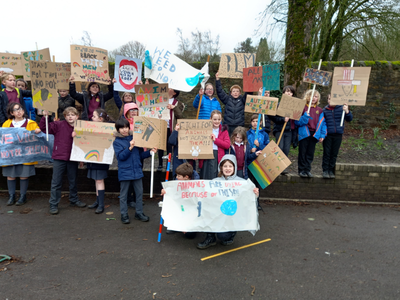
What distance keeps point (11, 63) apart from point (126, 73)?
306 centimetres

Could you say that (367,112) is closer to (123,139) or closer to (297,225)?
(297,225)

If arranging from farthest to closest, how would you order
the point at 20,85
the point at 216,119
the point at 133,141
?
the point at 20,85 → the point at 216,119 → the point at 133,141

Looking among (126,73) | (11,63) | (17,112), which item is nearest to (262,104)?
(126,73)

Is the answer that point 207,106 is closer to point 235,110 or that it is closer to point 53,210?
point 235,110

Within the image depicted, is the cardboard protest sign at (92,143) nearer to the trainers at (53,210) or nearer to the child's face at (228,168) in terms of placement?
the trainers at (53,210)

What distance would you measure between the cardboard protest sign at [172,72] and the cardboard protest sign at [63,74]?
168 cm

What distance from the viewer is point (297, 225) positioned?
4.54m

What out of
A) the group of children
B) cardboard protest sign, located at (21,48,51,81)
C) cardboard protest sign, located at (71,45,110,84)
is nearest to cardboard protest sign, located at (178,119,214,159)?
the group of children

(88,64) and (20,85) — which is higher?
(88,64)

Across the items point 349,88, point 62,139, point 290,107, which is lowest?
point 62,139

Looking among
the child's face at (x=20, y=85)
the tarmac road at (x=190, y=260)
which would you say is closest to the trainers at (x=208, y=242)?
the tarmac road at (x=190, y=260)

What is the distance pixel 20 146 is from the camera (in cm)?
530

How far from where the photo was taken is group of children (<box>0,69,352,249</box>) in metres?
4.55

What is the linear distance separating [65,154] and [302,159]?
4.76m
